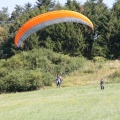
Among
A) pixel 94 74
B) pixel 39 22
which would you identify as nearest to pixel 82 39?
pixel 94 74

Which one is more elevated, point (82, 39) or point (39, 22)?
point (82, 39)

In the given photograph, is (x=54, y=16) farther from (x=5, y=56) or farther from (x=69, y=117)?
(x=5, y=56)

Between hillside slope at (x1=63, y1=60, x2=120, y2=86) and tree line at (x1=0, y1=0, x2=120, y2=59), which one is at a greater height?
tree line at (x1=0, y1=0, x2=120, y2=59)

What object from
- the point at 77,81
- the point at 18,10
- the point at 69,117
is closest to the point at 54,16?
the point at 69,117

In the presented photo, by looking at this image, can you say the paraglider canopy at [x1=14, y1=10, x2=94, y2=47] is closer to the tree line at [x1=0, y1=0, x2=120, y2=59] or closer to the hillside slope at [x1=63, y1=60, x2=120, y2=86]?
the hillside slope at [x1=63, y1=60, x2=120, y2=86]

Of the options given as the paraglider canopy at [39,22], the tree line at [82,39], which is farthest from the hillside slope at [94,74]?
the paraglider canopy at [39,22]

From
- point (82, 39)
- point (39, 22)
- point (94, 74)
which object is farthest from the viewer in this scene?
point (82, 39)

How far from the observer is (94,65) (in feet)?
135

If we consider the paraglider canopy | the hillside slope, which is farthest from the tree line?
the paraglider canopy

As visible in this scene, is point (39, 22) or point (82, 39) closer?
point (39, 22)

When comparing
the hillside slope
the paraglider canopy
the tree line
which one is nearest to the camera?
the paraglider canopy

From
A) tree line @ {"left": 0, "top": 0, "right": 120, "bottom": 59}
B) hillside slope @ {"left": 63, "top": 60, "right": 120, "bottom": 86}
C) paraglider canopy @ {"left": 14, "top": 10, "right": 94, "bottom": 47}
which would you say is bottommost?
hillside slope @ {"left": 63, "top": 60, "right": 120, "bottom": 86}

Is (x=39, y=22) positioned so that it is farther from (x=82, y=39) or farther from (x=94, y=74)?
(x=82, y=39)

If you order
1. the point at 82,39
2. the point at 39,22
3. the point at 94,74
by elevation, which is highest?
the point at 82,39
